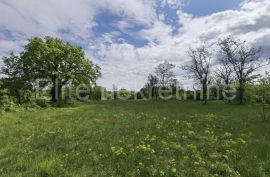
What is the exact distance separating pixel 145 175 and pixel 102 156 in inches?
99.0

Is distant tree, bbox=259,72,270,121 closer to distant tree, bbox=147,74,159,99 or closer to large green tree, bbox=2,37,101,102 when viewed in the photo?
large green tree, bbox=2,37,101,102

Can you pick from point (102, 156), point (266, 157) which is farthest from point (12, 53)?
point (266, 157)

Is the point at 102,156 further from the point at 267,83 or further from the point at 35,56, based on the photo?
the point at 35,56

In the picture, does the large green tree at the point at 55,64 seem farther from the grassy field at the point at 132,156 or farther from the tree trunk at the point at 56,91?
the grassy field at the point at 132,156

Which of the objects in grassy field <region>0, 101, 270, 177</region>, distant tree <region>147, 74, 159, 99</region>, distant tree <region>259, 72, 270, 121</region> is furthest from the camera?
distant tree <region>147, 74, 159, 99</region>

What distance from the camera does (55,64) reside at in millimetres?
52281

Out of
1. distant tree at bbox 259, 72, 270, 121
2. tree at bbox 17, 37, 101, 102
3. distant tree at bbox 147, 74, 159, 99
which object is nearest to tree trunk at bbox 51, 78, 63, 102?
tree at bbox 17, 37, 101, 102

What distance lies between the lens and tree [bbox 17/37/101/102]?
49.5 meters

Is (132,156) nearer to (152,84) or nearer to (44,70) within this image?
(44,70)

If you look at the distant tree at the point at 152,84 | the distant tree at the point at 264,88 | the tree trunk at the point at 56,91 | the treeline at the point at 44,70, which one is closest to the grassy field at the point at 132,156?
the distant tree at the point at 264,88

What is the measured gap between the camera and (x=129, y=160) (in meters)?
10.1

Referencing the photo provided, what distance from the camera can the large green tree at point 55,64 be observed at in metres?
→ 49.5

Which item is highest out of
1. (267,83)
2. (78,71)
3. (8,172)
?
(78,71)

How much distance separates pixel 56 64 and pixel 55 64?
253 millimetres
